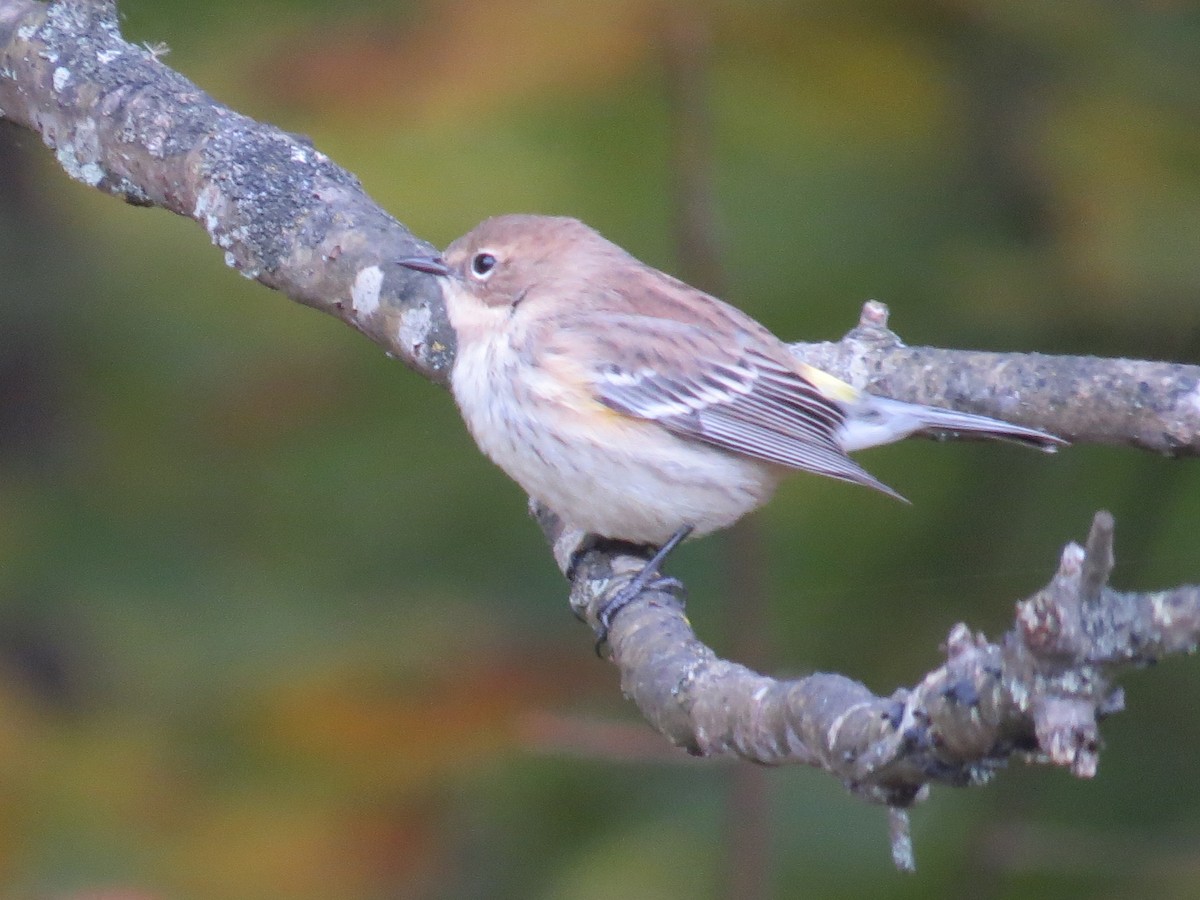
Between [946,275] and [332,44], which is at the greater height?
[332,44]

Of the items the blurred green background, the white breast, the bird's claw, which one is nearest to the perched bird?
the white breast

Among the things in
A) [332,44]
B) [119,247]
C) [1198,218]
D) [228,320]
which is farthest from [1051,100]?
[119,247]

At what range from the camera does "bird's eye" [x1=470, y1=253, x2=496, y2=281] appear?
4.09 metres

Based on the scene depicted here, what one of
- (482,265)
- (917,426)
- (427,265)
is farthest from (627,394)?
(917,426)

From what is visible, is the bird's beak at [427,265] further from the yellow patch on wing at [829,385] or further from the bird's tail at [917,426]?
the bird's tail at [917,426]

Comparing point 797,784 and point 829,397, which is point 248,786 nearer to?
point 797,784

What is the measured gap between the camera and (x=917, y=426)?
12.2 ft

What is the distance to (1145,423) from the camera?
3162mm

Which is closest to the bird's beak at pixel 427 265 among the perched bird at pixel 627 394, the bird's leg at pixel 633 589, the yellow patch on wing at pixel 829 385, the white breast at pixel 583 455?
the perched bird at pixel 627 394

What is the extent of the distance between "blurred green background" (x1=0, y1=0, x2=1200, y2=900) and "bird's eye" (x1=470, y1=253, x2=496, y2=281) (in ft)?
1.66

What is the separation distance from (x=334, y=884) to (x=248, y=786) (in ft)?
1.46

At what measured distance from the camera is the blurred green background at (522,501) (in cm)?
453

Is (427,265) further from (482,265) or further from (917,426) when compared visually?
(917,426)

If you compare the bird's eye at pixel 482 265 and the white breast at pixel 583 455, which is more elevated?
the bird's eye at pixel 482 265
